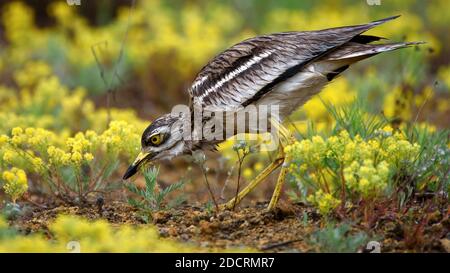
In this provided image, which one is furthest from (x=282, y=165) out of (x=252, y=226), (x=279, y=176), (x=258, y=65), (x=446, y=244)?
(x=446, y=244)

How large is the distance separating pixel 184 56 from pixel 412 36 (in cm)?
339

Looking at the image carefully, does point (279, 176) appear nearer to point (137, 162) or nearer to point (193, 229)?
point (193, 229)

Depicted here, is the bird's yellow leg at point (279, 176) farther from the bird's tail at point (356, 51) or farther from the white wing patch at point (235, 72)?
the bird's tail at point (356, 51)

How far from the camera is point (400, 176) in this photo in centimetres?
515

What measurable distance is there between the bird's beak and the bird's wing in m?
0.56

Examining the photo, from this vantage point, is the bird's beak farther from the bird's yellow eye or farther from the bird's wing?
the bird's wing

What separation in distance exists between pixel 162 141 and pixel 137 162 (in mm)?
260

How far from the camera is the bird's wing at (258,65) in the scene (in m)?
5.65

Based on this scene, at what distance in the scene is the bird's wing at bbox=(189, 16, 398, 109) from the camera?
5648mm

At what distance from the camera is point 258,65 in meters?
5.76

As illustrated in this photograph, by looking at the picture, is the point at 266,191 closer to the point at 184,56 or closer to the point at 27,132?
the point at 27,132

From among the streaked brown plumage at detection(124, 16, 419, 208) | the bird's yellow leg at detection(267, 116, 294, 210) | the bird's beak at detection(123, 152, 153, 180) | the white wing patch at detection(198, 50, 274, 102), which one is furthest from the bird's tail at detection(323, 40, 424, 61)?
the bird's beak at detection(123, 152, 153, 180)
